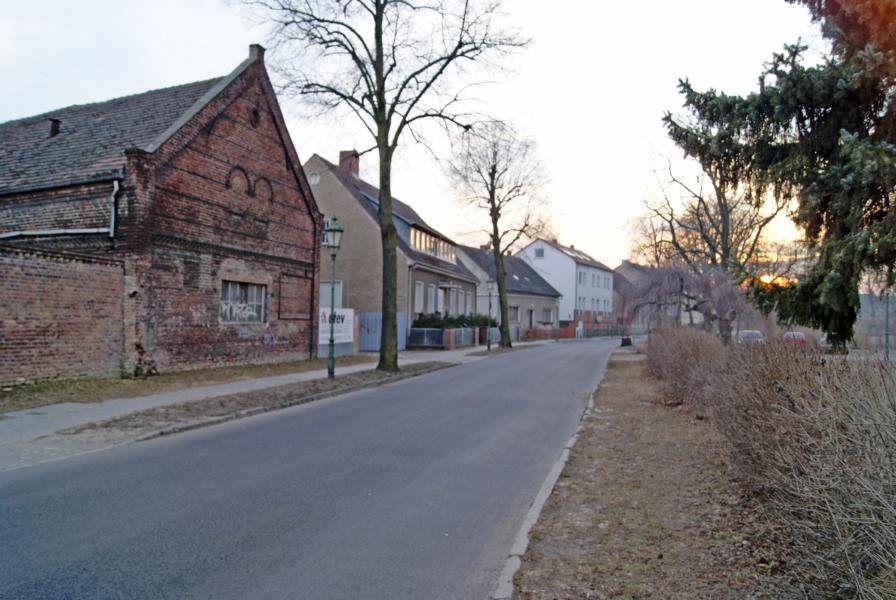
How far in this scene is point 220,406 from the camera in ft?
39.2

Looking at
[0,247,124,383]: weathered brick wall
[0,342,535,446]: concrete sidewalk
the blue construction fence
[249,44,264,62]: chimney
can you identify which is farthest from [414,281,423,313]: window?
[0,247,124,383]: weathered brick wall

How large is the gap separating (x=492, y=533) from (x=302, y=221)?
19422 mm

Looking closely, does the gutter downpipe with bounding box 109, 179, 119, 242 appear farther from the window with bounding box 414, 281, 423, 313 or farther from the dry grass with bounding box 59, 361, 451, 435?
the window with bounding box 414, 281, 423, 313

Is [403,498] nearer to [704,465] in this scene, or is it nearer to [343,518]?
[343,518]

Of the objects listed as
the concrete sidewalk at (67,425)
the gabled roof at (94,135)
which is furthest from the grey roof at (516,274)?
the concrete sidewalk at (67,425)

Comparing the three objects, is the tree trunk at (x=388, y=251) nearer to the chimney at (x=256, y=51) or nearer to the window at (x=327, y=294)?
the chimney at (x=256, y=51)

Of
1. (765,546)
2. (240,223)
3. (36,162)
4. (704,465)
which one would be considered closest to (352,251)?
(240,223)

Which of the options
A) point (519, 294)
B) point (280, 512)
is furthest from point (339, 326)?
point (519, 294)

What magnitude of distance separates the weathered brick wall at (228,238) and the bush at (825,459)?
14355 mm

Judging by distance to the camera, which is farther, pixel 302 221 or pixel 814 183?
pixel 302 221

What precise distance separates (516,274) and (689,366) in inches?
1896

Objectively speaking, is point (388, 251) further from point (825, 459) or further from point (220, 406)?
point (825, 459)

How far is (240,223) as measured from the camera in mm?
20062

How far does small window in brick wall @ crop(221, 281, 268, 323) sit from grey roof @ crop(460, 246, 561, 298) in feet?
112
